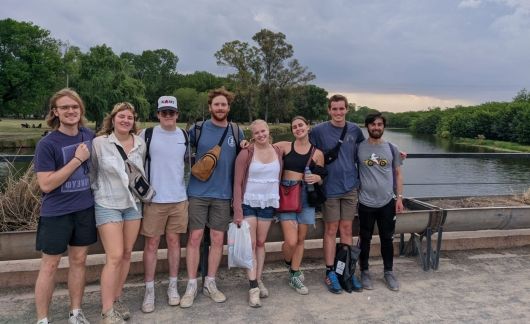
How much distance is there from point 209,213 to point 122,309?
1.05 m

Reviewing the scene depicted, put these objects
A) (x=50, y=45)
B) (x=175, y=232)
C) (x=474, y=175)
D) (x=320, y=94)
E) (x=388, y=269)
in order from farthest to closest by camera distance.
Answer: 1. (x=320, y=94)
2. (x=50, y=45)
3. (x=474, y=175)
4. (x=388, y=269)
5. (x=175, y=232)

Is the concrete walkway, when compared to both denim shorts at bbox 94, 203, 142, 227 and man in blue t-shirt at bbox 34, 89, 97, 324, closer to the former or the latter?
man in blue t-shirt at bbox 34, 89, 97, 324

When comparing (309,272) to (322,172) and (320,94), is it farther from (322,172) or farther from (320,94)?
(320,94)

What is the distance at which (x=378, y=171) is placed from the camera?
13.0ft

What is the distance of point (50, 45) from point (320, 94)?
→ 62.3 m

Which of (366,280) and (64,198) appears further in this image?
(366,280)

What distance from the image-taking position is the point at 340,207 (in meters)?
3.99

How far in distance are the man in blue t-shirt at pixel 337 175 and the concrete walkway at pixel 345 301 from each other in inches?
13.6

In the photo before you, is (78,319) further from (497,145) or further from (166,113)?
(497,145)

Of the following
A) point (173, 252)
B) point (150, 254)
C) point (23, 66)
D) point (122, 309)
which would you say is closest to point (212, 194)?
point (173, 252)

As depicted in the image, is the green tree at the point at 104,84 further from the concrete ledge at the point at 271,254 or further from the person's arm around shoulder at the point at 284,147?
the person's arm around shoulder at the point at 284,147

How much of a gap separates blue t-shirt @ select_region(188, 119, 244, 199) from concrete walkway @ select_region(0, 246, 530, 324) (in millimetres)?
954

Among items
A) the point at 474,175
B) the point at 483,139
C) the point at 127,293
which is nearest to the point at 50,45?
the point at 474,175

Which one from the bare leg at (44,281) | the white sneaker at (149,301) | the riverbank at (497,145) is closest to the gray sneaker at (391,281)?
the white sneaker at (149,301)
